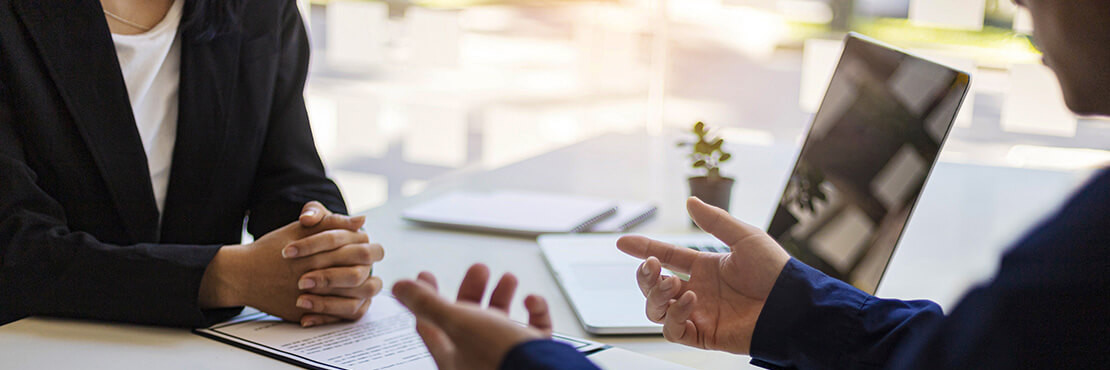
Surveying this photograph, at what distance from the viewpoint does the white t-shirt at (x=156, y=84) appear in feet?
4.10

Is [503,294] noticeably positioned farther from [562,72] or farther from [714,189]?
[562,72]

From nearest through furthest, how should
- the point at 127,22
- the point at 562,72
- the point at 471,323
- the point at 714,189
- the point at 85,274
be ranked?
1. the point at 471,323
2. the point at 85,274
3. the point at 127,22
4. the point at 714,189
5. the point at 562,72

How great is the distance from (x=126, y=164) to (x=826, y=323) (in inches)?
36.0

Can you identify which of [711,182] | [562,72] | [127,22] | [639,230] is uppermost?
[127,22]

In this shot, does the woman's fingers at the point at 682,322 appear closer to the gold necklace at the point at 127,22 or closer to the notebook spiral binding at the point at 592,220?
the notebook spiral binding at the point at 592,220

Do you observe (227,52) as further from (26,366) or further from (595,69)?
(595,69)

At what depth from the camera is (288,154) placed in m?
1.40

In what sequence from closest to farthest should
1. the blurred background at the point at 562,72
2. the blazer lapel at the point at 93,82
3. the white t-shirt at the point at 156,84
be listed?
the blazer lapel at the point at 93,82
the white t-shirt at the point at 156,84
the blurred background at the point at 562,72

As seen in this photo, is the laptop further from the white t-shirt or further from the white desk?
the white t-shirt

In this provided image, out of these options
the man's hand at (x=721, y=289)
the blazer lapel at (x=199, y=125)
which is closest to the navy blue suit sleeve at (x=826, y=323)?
the man's hand at (x=721, y=289)

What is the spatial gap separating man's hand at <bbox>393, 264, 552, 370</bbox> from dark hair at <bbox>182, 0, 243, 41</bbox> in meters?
0.79

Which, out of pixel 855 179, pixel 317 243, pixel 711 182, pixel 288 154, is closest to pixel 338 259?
pixel 317 243

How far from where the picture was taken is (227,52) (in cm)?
132

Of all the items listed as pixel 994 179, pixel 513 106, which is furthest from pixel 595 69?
pixel 994 179
